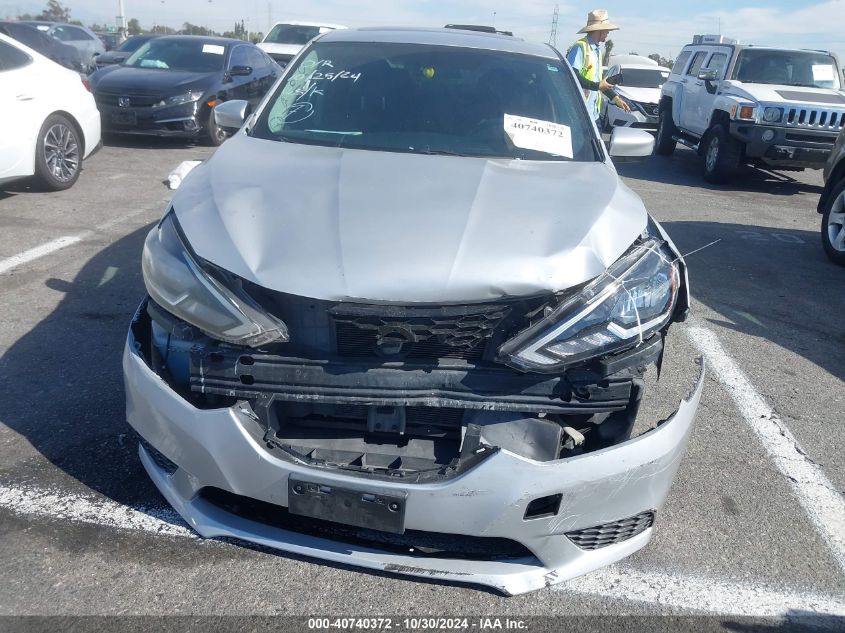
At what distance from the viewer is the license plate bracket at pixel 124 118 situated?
9.63 meters

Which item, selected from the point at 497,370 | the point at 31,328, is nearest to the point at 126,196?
the point at 31,328

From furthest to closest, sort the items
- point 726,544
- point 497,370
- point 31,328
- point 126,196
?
point 126,196, point 31,328, point 726,544, point 497,370

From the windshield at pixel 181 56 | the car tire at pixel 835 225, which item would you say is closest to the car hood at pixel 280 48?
the windshield at pixel 181 56

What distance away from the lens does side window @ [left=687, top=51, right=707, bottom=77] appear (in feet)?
39.3

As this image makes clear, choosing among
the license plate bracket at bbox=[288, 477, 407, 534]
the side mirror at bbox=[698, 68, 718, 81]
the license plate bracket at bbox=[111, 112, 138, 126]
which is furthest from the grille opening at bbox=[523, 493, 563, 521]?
the side mirror at bbox=[698, 68, 718, 81]

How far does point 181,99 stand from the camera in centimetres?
977

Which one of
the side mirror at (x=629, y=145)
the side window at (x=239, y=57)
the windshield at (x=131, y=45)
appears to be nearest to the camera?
the side mirror at (x=629, y=145)

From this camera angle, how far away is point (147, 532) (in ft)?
8.30

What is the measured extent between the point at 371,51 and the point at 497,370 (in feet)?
7.47

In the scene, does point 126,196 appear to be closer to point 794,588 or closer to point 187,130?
point 187,130

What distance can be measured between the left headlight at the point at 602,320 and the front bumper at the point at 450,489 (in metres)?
0.28

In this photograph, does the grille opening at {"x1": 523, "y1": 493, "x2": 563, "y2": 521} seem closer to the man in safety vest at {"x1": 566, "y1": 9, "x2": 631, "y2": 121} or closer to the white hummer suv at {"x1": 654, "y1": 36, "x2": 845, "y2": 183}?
the man in safety vest at {"x1": 566, "y1": 9, "x2": 631, "y2": 121}

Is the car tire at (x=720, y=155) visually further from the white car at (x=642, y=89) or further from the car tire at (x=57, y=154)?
the car tire at (x=57, y=154)

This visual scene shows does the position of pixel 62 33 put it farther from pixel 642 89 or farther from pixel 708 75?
pixel 708 75
